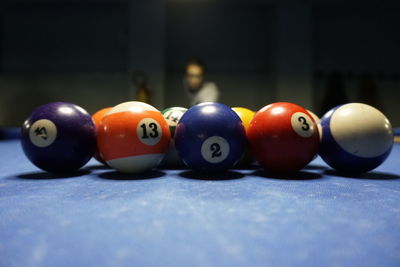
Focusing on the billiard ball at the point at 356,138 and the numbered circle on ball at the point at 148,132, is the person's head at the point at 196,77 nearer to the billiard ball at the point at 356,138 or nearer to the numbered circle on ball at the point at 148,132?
the numbered circle on ball at the point at 148,132

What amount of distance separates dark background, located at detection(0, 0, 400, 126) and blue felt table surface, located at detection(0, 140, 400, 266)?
24.8ft

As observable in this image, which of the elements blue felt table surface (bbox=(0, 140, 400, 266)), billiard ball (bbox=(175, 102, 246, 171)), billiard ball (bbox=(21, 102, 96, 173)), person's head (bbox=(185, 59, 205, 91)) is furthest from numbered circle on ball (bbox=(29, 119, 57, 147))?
person's head (bbox=(185, 59, 205, 91))

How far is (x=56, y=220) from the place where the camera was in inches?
57.1

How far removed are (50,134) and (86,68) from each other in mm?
7716

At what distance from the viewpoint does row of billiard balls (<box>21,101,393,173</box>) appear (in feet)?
8.34

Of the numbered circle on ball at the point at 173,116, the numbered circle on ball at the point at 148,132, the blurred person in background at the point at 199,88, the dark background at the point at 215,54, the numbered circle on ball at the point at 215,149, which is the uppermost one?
the dark background at the point at 215,54

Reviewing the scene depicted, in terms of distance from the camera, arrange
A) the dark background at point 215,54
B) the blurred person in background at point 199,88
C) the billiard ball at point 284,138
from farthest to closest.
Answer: the dark background at point 215,54
the blurred person in background at point 199,88
the billiard ball at point 284,138

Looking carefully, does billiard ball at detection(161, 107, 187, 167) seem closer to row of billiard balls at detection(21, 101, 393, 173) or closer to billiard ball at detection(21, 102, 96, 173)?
row of billiard balls at detection(21, 101, 393, 173)

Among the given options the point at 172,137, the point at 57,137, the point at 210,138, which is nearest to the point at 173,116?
the point at 172,137

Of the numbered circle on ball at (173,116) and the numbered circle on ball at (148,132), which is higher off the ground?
the numbered circle on ball at (173,116)

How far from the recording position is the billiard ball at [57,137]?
2.57 meters

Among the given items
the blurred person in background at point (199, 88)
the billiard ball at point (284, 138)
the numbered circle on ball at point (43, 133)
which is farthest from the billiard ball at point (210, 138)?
the blurred person in background at point (199, 88)

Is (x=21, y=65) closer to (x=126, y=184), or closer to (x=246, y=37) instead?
(x=246, y=37)

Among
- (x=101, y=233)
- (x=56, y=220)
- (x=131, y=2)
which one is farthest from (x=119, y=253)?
(x=131, y=2)
